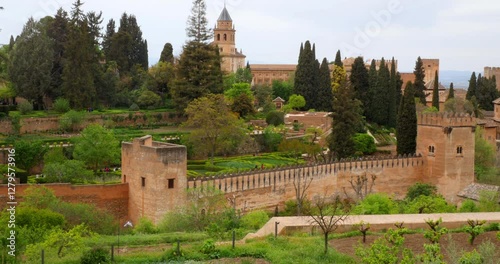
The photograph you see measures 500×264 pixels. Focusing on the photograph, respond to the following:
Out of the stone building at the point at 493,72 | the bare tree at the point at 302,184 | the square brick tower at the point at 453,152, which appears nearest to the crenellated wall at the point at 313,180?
the bare tree at the point at 302,184

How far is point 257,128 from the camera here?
43812 mm

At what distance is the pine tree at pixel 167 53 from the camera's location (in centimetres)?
5831

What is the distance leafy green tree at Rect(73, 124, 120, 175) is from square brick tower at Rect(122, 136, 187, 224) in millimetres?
6289

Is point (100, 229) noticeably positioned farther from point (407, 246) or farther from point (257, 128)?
point (257, 128)

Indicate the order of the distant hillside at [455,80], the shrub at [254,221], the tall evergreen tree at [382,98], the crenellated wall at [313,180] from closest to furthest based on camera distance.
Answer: the shrub at [254,221]
the crenellated wall at [313,180]
the tall evergreen tree at [382,98]
the distant hillside at [455,80]

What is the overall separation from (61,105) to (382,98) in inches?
866

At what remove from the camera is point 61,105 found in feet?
128

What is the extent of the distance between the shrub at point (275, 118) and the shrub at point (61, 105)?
1372cm

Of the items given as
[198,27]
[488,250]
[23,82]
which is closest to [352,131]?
[198,27]

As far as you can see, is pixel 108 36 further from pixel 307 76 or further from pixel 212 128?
pixel 212 128

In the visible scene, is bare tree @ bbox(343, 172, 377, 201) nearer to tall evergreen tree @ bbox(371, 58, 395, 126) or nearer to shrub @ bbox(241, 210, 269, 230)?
shrub @ bbox(241, 210, 269, 230)

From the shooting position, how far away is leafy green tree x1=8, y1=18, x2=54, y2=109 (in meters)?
39.1

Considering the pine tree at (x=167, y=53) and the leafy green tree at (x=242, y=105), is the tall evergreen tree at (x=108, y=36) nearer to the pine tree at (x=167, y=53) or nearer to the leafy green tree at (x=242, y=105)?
the pine tree at (x=167, y=53)

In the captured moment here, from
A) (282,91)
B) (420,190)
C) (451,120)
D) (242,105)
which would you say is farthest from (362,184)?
(282,91)
